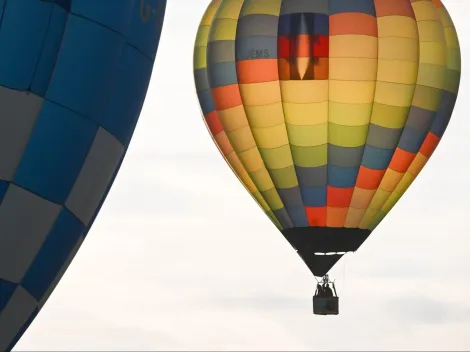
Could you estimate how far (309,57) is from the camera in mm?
23234

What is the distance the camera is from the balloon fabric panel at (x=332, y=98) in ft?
76.0

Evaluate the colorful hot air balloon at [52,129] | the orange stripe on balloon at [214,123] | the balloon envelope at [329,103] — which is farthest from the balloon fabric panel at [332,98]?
the colorful hot air balloon at [52,129]

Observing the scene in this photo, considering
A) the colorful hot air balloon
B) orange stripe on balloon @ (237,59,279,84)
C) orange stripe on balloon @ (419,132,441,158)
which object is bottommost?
the colorful hot air balloon

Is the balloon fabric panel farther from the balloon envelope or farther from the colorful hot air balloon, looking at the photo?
the colorful hot air balloon

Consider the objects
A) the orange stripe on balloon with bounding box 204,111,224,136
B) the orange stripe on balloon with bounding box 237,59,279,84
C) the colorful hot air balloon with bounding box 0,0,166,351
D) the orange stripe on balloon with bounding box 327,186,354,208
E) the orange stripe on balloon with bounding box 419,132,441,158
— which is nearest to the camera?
the colorful hot air balloon with bounding box 0,0,166,351

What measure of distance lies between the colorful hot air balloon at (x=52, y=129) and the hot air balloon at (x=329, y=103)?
365 inches

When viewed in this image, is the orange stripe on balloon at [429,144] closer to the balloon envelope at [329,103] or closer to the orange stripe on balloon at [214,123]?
the balloon envelope at [329,103]

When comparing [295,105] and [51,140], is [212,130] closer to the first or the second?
[295,105]

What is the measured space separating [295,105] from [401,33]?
1920mm

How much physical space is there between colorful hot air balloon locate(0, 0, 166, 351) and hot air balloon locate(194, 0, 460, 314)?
928 centimetres

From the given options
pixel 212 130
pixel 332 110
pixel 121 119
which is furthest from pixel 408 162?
pixel 121 119

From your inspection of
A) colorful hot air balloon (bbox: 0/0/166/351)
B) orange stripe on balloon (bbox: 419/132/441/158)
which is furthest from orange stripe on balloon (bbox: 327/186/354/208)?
colorful hot air balloon (bbox: 0/0/166/351)

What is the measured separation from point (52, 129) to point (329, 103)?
10.3 metres

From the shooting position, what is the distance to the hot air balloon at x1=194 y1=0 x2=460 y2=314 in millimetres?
23156
